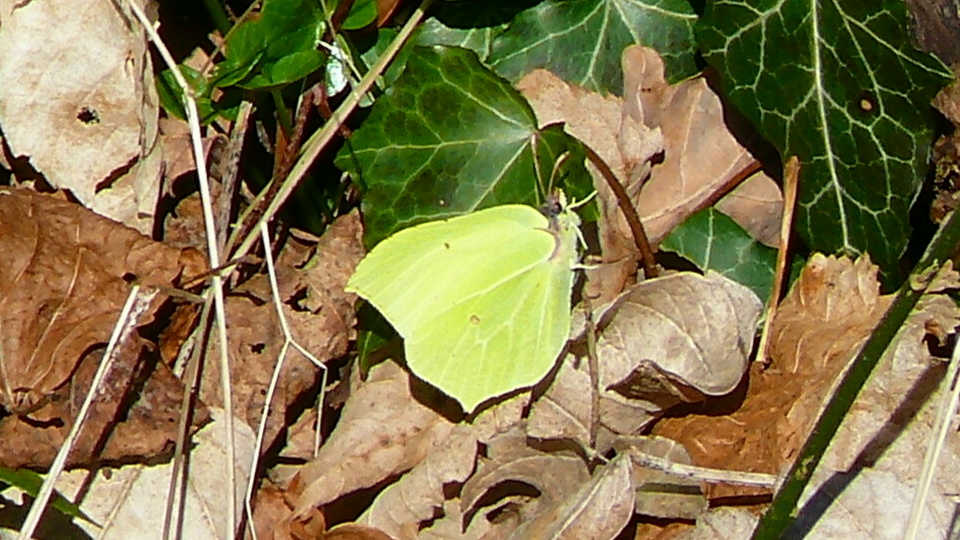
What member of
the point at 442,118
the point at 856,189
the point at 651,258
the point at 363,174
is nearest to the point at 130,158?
the point at 363,174

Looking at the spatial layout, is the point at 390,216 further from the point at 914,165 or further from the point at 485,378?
the point at 914,165

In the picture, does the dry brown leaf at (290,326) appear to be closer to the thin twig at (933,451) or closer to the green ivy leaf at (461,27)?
the green ivy leaf at (461,27)

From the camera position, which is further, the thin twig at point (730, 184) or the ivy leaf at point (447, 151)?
the thin twig at point (730, 184)

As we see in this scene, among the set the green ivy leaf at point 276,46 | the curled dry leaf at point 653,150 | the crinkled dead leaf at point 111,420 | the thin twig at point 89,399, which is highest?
the green ivy leaf at point 276,46

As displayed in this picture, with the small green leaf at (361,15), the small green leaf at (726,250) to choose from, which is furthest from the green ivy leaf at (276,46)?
the small green leaf at (726,250)

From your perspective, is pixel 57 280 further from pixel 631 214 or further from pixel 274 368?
pixel 631 214

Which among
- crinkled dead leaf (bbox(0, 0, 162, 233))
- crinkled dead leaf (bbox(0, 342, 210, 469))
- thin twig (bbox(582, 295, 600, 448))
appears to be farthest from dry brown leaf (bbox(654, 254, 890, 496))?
crinkled dead leaf (bbox(0, 0, 162, 233))
